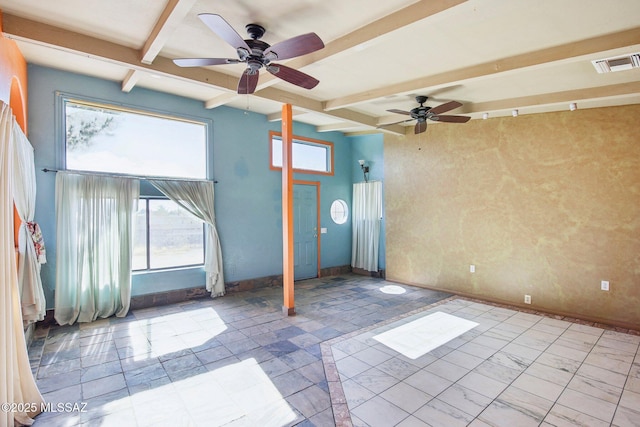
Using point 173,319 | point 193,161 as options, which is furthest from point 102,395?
point 193,161

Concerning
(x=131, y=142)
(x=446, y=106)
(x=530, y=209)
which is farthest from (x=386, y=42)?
(x=131, y=142)

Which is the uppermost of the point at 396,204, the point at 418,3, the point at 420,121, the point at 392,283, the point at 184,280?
the point at 418,3

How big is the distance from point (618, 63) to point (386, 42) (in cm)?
230

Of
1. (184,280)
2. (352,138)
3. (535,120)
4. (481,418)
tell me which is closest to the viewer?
(481,418)

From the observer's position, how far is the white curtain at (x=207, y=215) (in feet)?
17.1

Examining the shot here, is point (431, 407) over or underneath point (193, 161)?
underneath

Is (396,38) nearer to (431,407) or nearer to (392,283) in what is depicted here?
(431,407)

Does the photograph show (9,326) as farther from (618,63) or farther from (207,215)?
(618,63)

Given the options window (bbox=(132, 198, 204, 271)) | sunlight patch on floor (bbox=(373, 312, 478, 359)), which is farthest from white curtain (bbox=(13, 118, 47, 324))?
sunlight patch on floor (bbox=(373, 312, 478, 359))

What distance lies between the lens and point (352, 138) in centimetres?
798

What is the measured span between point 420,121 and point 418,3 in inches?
93.0

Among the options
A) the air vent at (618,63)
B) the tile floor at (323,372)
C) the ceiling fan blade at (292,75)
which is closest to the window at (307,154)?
the ceiling fan blade at (292,75)

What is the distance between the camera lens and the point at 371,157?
24.6ft

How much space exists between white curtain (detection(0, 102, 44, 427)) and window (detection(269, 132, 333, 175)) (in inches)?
174
